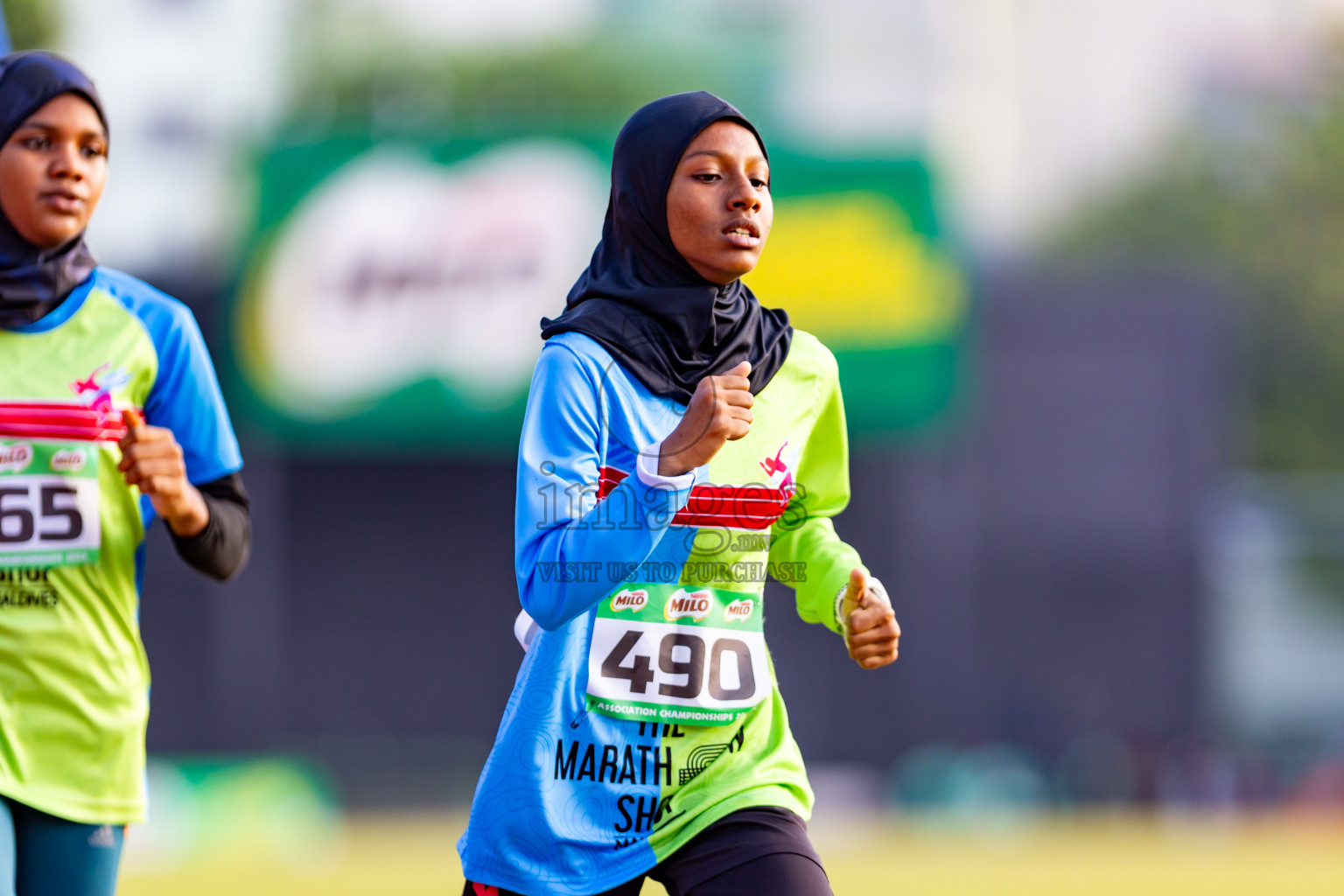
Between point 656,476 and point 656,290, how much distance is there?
44 cm

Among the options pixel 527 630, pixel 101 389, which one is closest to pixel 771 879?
pixel 527 630

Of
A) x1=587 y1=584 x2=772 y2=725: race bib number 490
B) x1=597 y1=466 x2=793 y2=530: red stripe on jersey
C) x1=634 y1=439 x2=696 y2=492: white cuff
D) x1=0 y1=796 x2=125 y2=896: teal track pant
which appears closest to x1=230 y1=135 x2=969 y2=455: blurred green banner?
x1=0 y1=796 x2=125 y2=896: teal track pant

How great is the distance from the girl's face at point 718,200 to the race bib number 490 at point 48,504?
1430 millimetres

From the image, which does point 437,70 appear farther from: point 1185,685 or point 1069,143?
point 1185,685

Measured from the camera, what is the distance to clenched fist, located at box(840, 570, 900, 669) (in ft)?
10.7

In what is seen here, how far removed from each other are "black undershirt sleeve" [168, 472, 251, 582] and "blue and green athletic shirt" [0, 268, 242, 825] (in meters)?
0.05

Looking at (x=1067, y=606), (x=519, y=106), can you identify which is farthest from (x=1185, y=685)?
(x=519, y=106)

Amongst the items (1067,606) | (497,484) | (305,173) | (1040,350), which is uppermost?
(305,173)

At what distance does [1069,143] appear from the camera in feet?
254

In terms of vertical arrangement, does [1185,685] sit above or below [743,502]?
below

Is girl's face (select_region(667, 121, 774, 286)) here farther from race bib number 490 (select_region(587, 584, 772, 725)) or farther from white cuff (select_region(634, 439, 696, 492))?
race bib number 490 (select_region(587, 584, 772, 725))

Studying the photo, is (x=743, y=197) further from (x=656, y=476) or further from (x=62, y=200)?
(x=62, y=200)

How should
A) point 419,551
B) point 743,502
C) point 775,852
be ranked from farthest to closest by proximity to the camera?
point 419,551, point 743,502, point 775,852

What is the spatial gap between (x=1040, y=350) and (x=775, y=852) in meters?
17.3
